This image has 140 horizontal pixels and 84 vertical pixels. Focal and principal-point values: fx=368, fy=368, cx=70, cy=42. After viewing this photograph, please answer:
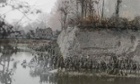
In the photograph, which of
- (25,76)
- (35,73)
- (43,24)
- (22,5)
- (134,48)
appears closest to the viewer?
(22,5)

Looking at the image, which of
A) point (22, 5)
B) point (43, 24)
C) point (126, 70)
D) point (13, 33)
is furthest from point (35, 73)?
point (43, 24)

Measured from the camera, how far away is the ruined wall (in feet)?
71.0

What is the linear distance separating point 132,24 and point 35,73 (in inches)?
312

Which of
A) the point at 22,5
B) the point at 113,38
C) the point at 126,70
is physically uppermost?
the point at 22,5

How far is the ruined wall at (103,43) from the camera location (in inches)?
852

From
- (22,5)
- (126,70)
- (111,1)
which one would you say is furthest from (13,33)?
(22,5)

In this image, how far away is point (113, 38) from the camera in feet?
73.0

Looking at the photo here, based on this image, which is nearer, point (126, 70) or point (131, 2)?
point (126, 70)

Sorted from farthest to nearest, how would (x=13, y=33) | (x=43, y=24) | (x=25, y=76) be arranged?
1. (x=43, y=24)
2. (x=13, y=33)
3. (x=25, y=76)

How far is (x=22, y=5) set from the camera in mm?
7000

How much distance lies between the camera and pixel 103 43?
72.1 ft

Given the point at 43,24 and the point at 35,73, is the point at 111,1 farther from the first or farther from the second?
the point at 35,73

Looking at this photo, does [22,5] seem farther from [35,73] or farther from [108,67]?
[108,67]

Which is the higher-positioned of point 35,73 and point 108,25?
point 108,25
